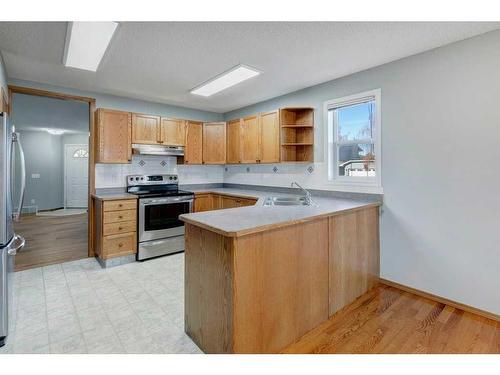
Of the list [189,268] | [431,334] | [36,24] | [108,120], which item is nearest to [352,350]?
[431,334]

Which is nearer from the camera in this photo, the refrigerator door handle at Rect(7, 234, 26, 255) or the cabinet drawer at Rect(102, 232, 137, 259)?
the refrigerator door handle at Rect(7, 234, 26, 255)

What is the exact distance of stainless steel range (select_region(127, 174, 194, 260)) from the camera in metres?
3.71

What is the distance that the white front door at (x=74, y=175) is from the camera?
7996 millimetres

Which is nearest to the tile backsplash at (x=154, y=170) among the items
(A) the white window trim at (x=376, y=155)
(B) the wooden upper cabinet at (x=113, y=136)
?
(B) the wooden upper cabinet at (x=113, y=136)

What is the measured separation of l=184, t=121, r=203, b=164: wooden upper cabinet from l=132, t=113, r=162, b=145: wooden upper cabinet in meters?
0.50

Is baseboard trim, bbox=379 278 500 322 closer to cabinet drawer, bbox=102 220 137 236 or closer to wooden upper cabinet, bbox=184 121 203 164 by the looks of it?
cabinet drawer, bbox=102 220 137 236

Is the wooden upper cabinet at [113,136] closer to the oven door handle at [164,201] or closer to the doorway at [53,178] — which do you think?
the doorway at [53,178]

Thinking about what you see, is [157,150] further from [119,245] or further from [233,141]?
[119,245]

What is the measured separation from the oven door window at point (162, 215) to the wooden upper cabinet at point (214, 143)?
1032mm

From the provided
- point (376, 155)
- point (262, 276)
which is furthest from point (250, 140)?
point (262, 276)

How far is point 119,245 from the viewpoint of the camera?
3.57 m

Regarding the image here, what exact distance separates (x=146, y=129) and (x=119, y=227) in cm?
154

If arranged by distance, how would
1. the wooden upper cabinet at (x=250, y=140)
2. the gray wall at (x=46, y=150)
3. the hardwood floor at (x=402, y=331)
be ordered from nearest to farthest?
the hardwood floor at (x=402, y=331) < the wooden upper cabinet at (x=250, y=140) < the gray wall at (x=46, y=150)

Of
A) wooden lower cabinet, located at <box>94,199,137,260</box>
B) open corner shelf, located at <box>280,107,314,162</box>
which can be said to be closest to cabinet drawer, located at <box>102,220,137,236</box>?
wooden lower cabinet, located at <box>94,199,137,260</box>
